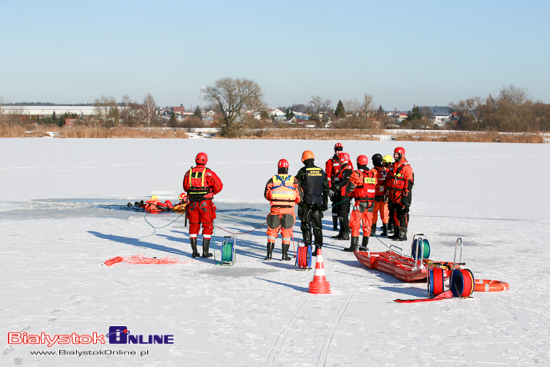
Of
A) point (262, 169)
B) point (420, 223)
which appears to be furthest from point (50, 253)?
point (262, 169)

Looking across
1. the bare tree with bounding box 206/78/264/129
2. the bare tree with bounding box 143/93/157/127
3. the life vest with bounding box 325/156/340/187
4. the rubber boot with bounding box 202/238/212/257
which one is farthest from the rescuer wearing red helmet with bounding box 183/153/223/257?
the bare tree with bounding box 143/93/157/127

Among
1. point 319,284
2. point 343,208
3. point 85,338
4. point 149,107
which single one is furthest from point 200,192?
point 149,107

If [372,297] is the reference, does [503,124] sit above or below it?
above

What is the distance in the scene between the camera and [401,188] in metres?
9.70

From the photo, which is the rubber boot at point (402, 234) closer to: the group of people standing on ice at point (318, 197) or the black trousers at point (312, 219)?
the group of people standing on ice at point (318, 197)

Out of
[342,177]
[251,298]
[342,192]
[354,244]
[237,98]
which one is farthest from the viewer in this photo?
[237,98]

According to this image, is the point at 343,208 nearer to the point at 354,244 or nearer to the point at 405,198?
the point at 354,244

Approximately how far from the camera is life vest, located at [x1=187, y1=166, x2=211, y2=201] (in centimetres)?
827

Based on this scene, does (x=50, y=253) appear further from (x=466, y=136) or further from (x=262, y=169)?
(x=466, y=136)

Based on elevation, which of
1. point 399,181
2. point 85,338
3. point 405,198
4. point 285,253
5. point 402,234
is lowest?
point 85,338

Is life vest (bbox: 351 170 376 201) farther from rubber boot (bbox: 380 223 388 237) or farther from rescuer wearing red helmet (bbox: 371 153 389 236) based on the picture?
rubber boot (bbox: 380 223 388 237)

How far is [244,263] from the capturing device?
8312 millimetres

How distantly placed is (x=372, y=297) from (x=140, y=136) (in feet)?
162

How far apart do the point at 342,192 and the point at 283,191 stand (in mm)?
1617
